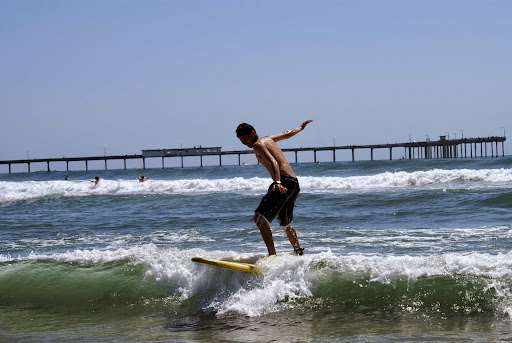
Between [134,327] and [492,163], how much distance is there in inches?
1312

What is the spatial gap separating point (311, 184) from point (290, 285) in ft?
77.6

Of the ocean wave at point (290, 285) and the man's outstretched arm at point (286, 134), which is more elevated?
the man's outstretched arm at point (286, 134)

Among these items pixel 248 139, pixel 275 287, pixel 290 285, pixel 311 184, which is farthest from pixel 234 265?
pixel 311 184

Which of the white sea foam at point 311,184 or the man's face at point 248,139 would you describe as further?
the white sea foam at point 311,184

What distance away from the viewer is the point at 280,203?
22.6ft

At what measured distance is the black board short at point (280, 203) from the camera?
6.86 m

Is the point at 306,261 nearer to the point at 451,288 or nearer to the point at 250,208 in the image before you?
the point at 451,288

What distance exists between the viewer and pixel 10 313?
7285mm

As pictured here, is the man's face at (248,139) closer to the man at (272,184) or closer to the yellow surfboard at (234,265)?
the man at (272,184)

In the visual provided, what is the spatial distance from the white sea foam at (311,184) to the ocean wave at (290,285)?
18105mm

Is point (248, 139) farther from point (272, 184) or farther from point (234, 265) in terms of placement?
point (234, 265)

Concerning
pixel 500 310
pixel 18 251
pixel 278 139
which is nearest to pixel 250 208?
pixel 18 251

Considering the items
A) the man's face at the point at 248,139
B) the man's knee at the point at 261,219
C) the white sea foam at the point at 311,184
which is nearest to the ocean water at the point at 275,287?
the man's knee at the point at 261,219

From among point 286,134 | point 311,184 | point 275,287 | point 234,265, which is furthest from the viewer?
point 311,184
